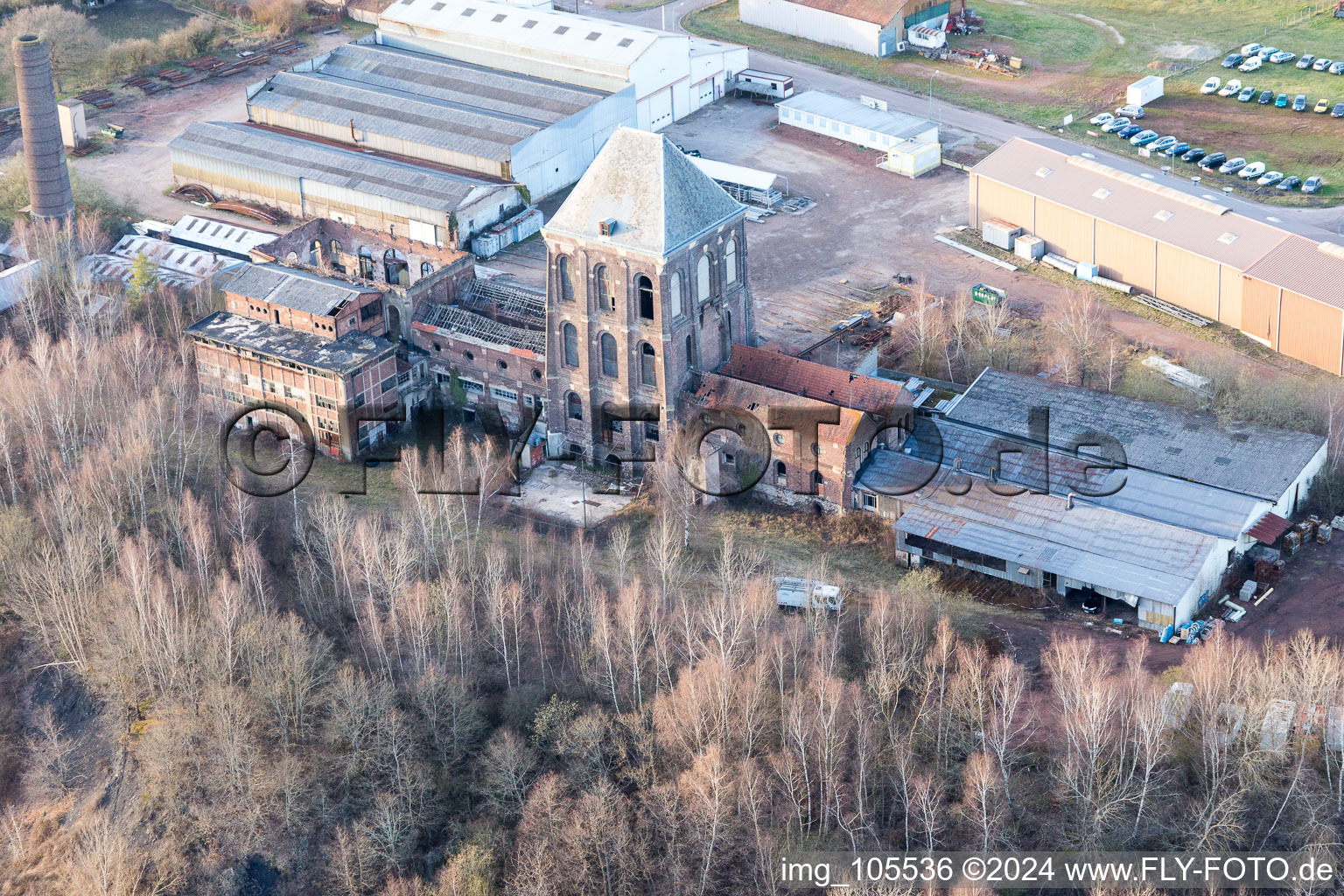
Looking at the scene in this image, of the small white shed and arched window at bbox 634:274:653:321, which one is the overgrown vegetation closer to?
arched window at bbox 634:274:653:321

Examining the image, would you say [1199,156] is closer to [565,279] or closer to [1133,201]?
[1133,201]

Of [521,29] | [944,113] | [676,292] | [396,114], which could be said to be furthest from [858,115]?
[676,292]

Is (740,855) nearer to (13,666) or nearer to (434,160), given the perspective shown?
→ (13,666)

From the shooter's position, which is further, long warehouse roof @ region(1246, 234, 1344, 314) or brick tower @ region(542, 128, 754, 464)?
long warehouse roof @ region(1246, 234, 1344, 314)

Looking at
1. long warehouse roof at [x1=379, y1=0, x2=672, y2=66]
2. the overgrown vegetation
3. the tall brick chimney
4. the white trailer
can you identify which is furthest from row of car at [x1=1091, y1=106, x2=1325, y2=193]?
the tall brick chimney

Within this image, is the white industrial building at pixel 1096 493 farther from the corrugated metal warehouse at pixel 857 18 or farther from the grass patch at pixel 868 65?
the corrugated metal warehouse at pixel 857 18

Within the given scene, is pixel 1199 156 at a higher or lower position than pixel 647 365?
lower
